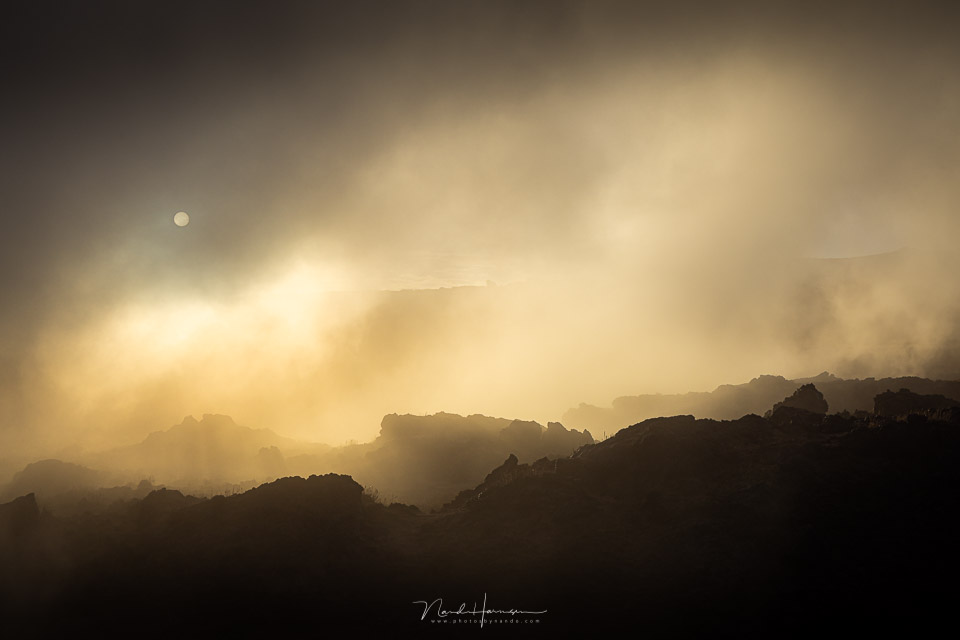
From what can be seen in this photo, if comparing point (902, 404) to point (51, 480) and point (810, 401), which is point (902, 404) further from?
point (51, 480)

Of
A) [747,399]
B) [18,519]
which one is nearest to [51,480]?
[18,519]

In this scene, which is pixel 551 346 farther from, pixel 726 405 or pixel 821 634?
pixel 821 634

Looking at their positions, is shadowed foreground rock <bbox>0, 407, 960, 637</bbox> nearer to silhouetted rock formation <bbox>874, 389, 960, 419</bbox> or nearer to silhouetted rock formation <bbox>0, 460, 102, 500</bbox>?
silhouetted rock formation <bbox>874, 389, 960, 419</bbox>

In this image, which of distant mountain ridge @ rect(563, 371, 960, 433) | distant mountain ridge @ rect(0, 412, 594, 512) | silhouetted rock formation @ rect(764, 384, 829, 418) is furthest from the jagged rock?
distant mountain ridge @ rect(563, 371, 960, 433)

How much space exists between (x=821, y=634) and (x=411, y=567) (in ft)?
40.2

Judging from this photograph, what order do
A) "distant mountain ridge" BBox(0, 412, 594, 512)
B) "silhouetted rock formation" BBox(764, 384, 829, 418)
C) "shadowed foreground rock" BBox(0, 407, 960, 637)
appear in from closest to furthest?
"shadowed foreground rock" BBox(0, 407, 960, 637) < "silhouetted rock formation" BBox(764, 384, 829, 418) < "distant mountain ridge" BBox(0, 412, 594, 512)

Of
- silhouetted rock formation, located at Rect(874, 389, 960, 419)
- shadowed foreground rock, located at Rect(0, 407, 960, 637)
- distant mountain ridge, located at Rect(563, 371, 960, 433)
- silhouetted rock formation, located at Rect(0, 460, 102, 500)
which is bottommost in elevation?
shadowed foreground rock, located at Rect(0, 407, 960, 637)

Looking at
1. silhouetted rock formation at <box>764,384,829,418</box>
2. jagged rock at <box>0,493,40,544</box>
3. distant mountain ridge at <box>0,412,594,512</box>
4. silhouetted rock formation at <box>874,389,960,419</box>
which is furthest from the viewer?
distant mountain ridge at <box>0,412,594,512</box>

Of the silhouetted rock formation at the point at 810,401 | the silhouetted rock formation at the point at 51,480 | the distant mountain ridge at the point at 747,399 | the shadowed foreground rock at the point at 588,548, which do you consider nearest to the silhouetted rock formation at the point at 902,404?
the silhouetted rock formation at the point at 810,401

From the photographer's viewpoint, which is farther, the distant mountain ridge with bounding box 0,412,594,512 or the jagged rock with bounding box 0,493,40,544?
the distant mountain ridge with bounding box 0,412,594,512

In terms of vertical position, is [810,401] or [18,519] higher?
[810,401]

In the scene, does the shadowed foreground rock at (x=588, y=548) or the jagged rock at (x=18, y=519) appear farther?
the jagged rock at (x=18, y=519)

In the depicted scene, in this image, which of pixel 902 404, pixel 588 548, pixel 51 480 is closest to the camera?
pixel 588 548

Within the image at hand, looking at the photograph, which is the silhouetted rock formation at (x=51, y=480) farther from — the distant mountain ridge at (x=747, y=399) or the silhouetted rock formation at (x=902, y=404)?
the silhouetted rock formation at (x=902, y=404)
